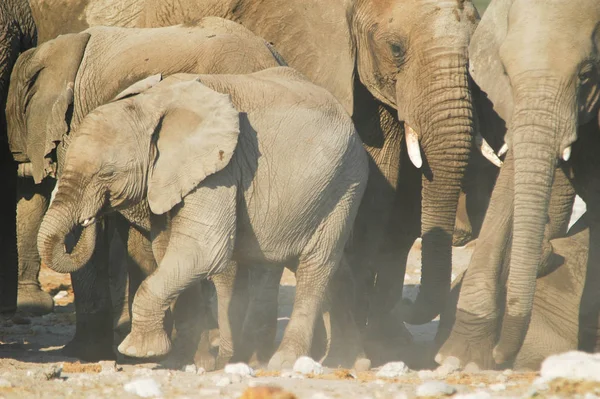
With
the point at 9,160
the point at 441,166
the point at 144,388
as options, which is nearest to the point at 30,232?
the point at 9,160

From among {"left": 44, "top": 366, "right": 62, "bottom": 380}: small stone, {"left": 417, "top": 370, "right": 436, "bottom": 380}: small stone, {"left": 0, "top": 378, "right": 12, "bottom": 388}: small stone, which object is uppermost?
{"left": 417, "top": 370, "right": 436, "bottom": 380}: small stone

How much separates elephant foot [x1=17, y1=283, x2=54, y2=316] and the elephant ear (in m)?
3.25

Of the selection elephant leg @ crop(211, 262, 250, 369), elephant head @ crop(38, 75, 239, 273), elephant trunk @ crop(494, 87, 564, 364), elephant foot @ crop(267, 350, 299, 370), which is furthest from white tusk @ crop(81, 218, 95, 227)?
elephant trunk @ crop(494, 87, 564, 364)

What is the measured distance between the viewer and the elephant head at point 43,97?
8227 millimetres

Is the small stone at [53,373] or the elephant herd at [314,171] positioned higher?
the elephant herd at [314,171]

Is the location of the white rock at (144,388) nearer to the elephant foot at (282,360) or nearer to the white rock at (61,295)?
the elephant foot at (282,360)

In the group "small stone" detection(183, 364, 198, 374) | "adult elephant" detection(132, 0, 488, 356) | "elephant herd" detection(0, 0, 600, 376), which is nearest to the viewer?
"elephant herd" detection(0, 0, 600, 376)

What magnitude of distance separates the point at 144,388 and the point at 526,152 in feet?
7.70

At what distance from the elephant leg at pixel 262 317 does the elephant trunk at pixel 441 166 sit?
3.35ft

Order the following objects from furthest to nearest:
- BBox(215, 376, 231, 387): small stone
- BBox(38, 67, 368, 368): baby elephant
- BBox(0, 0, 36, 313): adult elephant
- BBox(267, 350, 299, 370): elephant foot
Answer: BBox(0, 0, 36, 313): adult elephant → BBox(267, 350, 299, 370): elephant foot → BBox(38, 67, 368, 368): baby elephant → BBox(215, 376, 231, 387): small stone

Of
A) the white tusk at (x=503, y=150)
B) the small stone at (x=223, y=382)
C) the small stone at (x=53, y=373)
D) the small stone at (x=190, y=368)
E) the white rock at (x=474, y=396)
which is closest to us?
the white rock at (x=474, y=396)

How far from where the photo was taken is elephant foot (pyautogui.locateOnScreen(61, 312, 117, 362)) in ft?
26.2

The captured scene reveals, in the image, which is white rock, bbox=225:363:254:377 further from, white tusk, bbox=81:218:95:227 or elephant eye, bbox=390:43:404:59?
elephant eye, bbox=390:43:404:59

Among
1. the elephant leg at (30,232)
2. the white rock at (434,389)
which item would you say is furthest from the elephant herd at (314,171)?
the white rock at (434,389)
